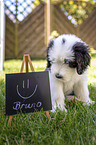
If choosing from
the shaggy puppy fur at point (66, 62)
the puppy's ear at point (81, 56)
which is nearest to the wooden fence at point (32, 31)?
the shaggy puppy fur at point (66, 62)

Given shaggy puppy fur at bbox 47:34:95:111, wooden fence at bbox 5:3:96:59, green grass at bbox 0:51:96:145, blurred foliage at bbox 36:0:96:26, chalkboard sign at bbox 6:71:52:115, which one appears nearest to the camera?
green grass at bbox 0:51:96:145

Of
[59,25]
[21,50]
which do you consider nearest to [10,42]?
[21,50]

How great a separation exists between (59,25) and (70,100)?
815 centimetres

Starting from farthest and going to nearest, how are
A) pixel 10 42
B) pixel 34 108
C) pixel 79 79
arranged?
pixel 10 42 < pixel 79 79 < pixel 34 108

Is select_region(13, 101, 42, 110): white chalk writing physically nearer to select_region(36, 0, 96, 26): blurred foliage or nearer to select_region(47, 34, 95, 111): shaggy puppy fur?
select_region(47, 34, 95, 111): shaggy puppy fur

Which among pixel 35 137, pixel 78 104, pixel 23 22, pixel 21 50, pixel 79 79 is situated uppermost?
pixel 23 22

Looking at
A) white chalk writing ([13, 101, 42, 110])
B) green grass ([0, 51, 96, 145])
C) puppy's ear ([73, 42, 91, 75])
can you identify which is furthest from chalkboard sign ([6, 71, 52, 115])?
puppy's ear ([73, 42, 91, 75])

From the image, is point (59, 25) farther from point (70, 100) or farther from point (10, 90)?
point (10, 90)

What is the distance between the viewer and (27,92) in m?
1.90

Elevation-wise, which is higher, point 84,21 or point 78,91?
point 84,21

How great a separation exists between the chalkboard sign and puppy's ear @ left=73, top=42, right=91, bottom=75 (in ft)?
1.40

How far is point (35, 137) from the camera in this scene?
150 cm

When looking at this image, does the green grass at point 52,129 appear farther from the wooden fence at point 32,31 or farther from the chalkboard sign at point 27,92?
the wooden fence at point 32,31

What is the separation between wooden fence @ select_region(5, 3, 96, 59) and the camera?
905cm
